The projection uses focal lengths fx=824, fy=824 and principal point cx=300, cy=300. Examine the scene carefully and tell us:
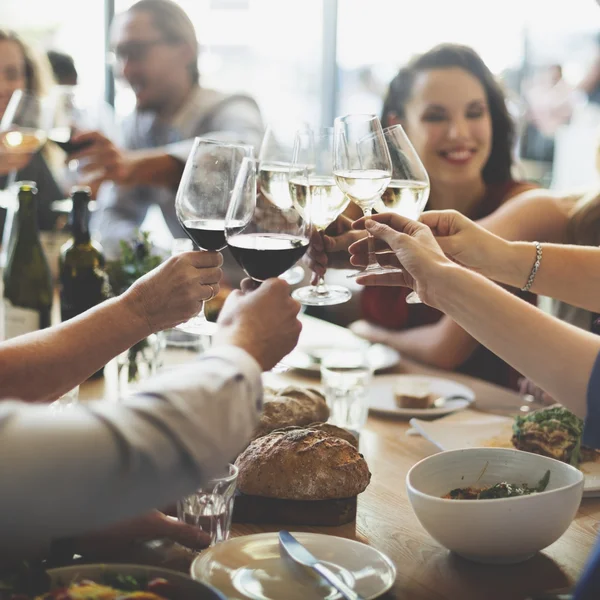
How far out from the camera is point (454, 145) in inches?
91.7

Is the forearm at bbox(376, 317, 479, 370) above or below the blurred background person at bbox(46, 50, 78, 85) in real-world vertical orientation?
below

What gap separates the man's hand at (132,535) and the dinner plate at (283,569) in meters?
0.05

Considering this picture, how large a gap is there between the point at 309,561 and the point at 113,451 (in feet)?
1.15

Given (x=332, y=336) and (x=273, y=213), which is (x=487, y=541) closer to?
(x=273, y=213)

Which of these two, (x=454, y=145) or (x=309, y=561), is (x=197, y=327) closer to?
(x=309, y=561)

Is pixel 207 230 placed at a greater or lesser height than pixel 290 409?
greater

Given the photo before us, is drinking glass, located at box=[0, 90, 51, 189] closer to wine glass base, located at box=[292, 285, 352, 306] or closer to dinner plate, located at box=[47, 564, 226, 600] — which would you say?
wine glass base, located at box=[292, 285, 352, 306]

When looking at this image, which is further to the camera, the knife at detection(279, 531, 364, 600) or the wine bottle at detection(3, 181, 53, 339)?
the wine bottle at detection(3, 181, 53, 339)

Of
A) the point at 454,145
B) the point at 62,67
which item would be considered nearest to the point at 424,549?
the point at 454,145

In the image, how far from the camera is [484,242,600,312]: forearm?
133cm

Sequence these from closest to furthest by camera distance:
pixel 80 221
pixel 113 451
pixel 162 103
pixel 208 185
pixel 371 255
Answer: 1. pixel 113 451
2. pixel 208 185
3. pixel 371 255
4. pixel 80 221
5. pixel 162 103

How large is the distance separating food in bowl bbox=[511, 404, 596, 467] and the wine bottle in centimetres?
122

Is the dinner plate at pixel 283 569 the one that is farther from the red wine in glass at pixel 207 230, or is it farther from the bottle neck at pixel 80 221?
the bottle neck at pixel 80 221

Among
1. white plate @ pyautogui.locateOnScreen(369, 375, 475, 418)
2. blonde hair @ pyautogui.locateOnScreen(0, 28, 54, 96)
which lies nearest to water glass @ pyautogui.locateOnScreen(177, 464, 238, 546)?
white plate @ pyautogui.locateOnScreen(369, 375, 475, 418)
